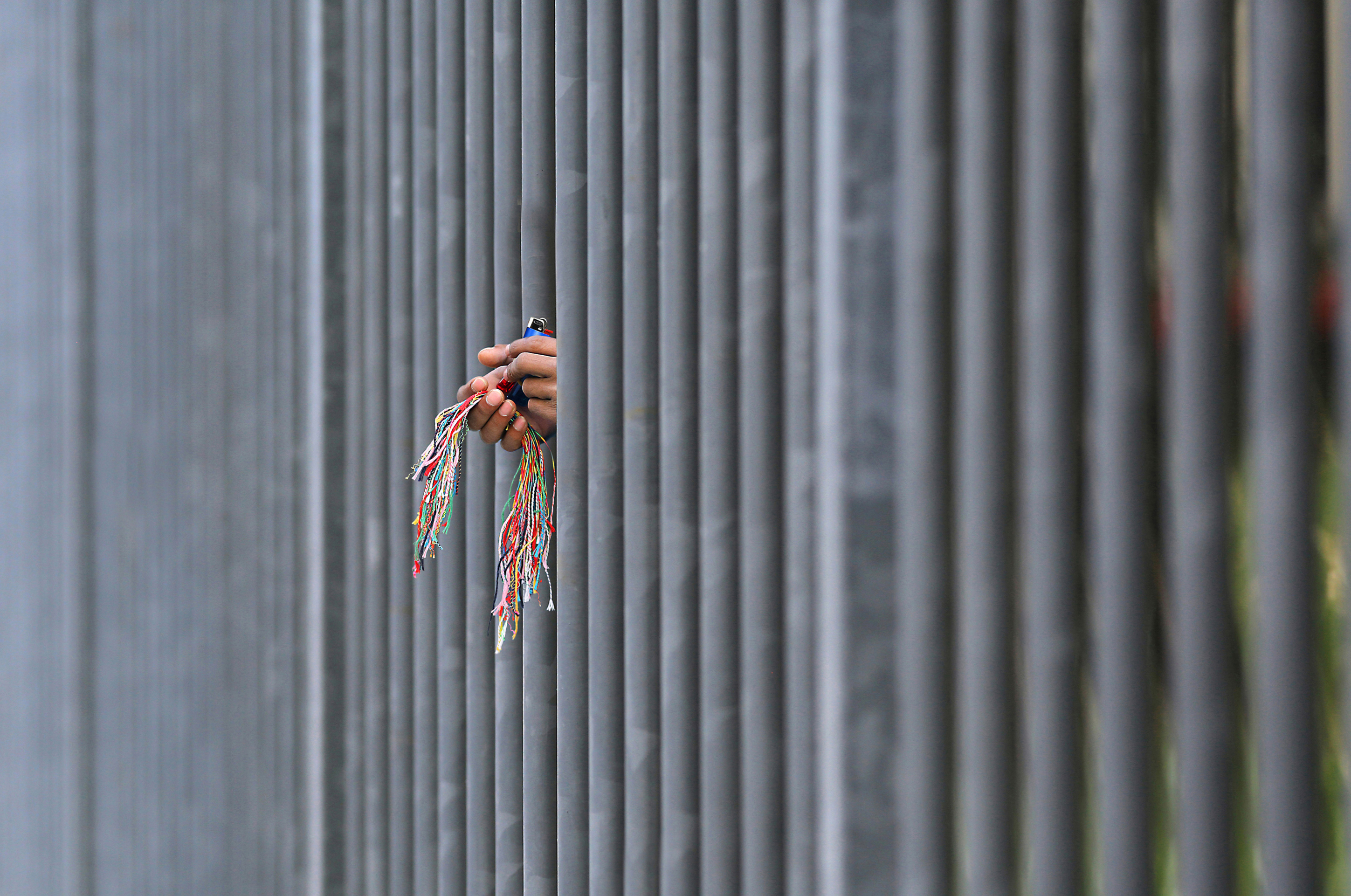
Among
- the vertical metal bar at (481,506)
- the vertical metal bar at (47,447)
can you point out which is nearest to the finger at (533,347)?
the vertical metal bar at (481,506)

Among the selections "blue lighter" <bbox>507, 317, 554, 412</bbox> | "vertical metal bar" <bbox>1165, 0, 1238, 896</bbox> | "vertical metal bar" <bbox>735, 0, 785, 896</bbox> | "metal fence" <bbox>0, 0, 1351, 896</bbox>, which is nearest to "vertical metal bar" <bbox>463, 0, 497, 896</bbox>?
"metal fence" <bbox>0, 0, 1351, 896</bbox>

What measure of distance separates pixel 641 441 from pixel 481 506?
0.82 feet

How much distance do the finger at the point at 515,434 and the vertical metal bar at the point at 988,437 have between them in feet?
1.27

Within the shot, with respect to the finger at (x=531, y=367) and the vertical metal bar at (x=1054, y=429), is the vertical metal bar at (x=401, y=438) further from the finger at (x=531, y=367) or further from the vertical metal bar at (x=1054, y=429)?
the vertical metal bar at (x=1054, y=429)

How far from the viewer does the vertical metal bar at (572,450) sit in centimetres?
80

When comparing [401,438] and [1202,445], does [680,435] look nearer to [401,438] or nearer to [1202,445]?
[1202,445]

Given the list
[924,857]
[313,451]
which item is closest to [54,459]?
[313,451]

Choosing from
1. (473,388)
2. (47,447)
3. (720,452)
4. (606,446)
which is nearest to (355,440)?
(473,388)

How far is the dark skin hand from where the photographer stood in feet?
2.74

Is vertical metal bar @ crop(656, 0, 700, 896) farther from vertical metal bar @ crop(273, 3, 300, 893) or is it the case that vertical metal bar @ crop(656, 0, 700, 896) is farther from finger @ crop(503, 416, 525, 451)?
vertical metal bar @ crop(273, 3, 300, 893)

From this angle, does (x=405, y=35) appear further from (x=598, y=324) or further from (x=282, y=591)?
(x=282, y=591)

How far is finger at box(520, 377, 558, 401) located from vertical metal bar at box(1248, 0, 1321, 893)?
1.65 feet

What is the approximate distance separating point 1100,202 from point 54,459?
1818 millimetres

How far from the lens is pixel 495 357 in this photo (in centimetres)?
85
